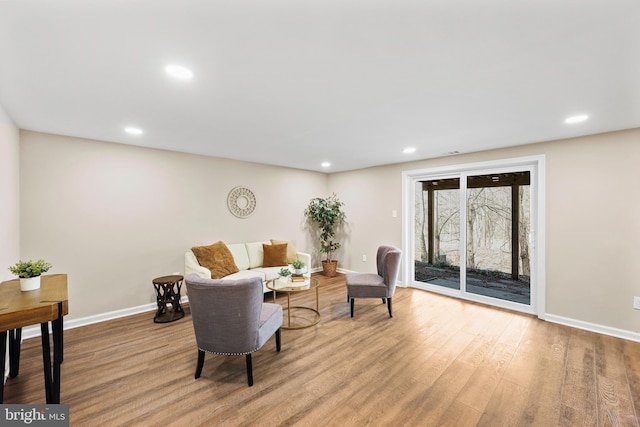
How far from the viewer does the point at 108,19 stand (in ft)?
4.16

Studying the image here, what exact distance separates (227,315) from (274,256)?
8.22ft

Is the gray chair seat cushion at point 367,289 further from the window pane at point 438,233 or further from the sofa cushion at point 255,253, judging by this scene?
the sofa cushion at point 255,253

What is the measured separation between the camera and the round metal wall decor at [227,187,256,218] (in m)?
4.60

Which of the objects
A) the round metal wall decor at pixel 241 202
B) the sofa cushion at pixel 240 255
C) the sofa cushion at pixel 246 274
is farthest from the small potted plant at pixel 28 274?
the round metal wall decor at pixel 241 202

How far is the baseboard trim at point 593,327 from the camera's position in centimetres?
288

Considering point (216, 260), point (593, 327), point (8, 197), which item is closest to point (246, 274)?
point (216, 260)

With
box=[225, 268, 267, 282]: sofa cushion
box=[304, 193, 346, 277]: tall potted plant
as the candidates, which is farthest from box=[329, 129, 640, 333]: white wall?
box=[225, 268, 267, 282]: sofa cushion

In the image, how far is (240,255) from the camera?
4449 mm

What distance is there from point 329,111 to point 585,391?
308 cm

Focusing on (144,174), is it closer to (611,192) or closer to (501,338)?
(501,338)

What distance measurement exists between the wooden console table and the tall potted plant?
4107 mm

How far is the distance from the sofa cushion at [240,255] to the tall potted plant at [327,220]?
172 centimetres

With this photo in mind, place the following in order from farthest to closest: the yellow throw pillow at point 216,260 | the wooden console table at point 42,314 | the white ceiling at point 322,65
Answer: the yellow throw pillow at point 216,260 → the wooden console table at point 42,314 → the white ceiling at point 322,65

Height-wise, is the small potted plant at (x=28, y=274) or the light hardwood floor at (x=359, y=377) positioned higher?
the small potted plant at (x=28, y=274)
